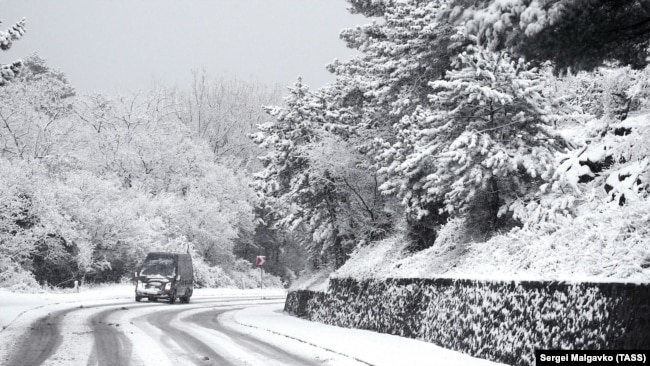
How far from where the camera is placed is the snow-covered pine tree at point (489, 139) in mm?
14828

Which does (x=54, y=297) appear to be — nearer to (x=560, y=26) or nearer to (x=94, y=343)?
(x=94, y=343)

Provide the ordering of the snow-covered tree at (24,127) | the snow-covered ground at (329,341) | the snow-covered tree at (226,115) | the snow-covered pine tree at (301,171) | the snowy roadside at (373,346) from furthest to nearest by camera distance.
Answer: the snow-covered tree at (226,115) < the snow-covered tree at (24,127) < the snow-covered pine tree at (301,171) < the snow-covered ground at (329,341) < the snowy roadside at (373,346)

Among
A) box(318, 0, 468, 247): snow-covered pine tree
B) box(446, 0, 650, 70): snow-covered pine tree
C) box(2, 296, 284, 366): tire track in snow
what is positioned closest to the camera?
box(446, 0, 650, 70): snow-covered pine tree

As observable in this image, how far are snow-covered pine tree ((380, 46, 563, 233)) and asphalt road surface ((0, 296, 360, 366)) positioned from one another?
534cm

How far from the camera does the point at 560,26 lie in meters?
6.86

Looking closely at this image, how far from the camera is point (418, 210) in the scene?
18938 millimetres

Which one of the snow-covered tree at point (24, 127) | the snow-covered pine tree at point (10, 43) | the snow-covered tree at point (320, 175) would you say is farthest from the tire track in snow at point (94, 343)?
the snow-covered tree at point (24, 127)

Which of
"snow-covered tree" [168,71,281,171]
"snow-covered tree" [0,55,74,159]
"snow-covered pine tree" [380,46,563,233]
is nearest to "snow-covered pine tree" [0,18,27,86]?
"snow-covered pine tree" [380,46,563,233]

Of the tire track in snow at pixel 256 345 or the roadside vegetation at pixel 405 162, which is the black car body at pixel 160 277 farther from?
the tire track in snow at pixel 256 345

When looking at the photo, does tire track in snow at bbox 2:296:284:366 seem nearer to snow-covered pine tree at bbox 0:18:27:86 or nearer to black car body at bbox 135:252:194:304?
snow-covered pine tree at bbox 0:18:27:86

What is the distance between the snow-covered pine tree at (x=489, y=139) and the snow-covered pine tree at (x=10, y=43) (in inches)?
408

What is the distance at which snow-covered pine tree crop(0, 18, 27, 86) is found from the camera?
16234mm

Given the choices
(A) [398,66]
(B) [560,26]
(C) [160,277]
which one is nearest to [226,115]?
(C) [160,277]

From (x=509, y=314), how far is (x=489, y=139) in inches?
208
